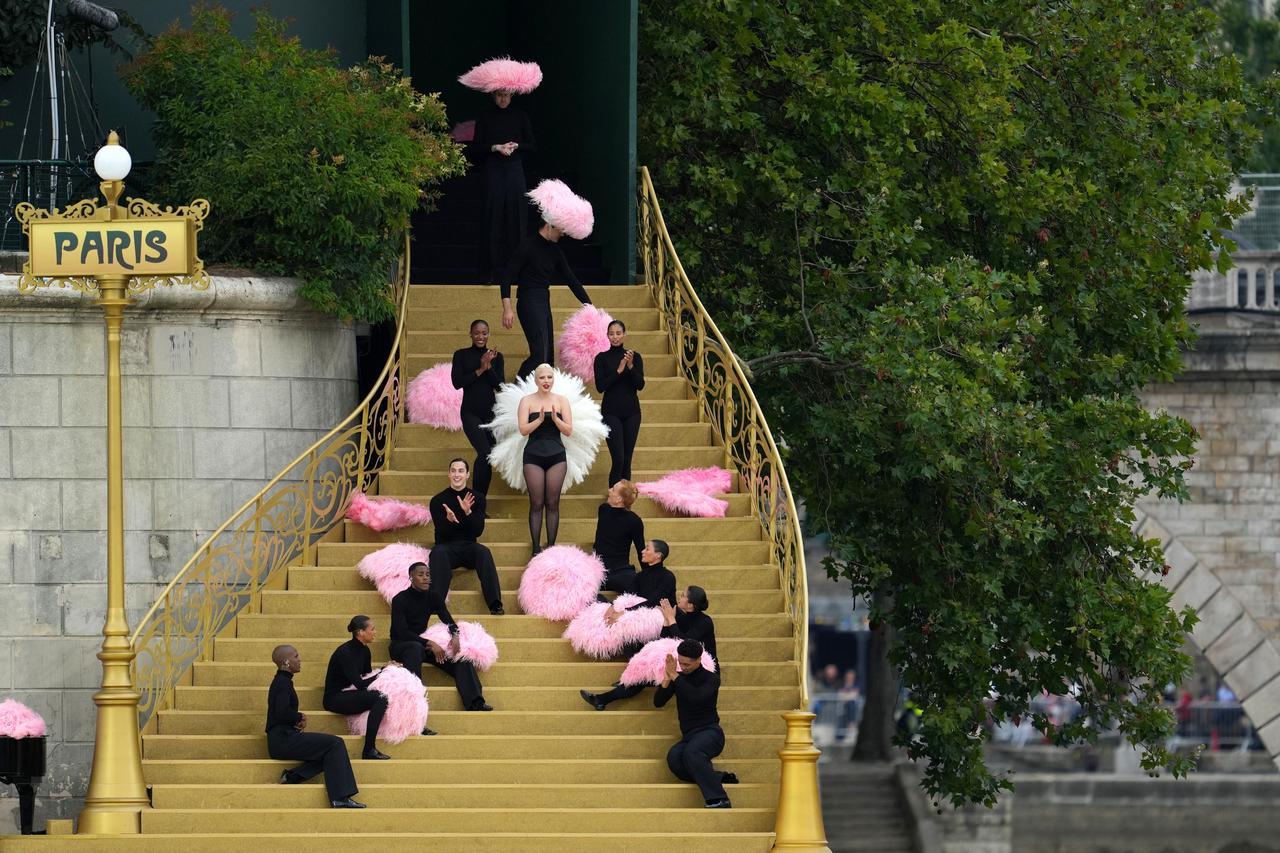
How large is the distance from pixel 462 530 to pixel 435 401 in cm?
219

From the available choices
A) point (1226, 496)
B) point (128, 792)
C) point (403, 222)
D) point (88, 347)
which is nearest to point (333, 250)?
point (403, 222)

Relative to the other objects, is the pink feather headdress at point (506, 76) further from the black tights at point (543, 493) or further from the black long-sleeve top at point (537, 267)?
the black tights at point (543, 493)

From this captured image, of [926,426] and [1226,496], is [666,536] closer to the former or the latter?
[926,426]

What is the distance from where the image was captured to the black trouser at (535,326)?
21891 millimetres

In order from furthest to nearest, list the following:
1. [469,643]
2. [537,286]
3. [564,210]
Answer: [564,210], [537,286], [469,643]

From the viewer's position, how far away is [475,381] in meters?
21.2

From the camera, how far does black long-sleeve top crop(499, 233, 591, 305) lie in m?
22.0

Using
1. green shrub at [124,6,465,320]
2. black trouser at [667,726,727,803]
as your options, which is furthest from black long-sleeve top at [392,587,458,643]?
green shrub at [124,6,465,320]

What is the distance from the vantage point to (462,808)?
59.5ft

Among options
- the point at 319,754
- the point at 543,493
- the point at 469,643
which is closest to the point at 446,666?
the point at 469,643

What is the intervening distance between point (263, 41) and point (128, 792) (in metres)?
6.55

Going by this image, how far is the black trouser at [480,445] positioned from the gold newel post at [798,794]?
380 centimetres

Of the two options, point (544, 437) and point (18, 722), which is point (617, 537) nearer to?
point (544, 437)

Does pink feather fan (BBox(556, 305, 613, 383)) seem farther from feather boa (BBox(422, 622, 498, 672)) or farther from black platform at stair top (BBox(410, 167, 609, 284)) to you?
feather boa (BBox(422, 622, 498, 672))
